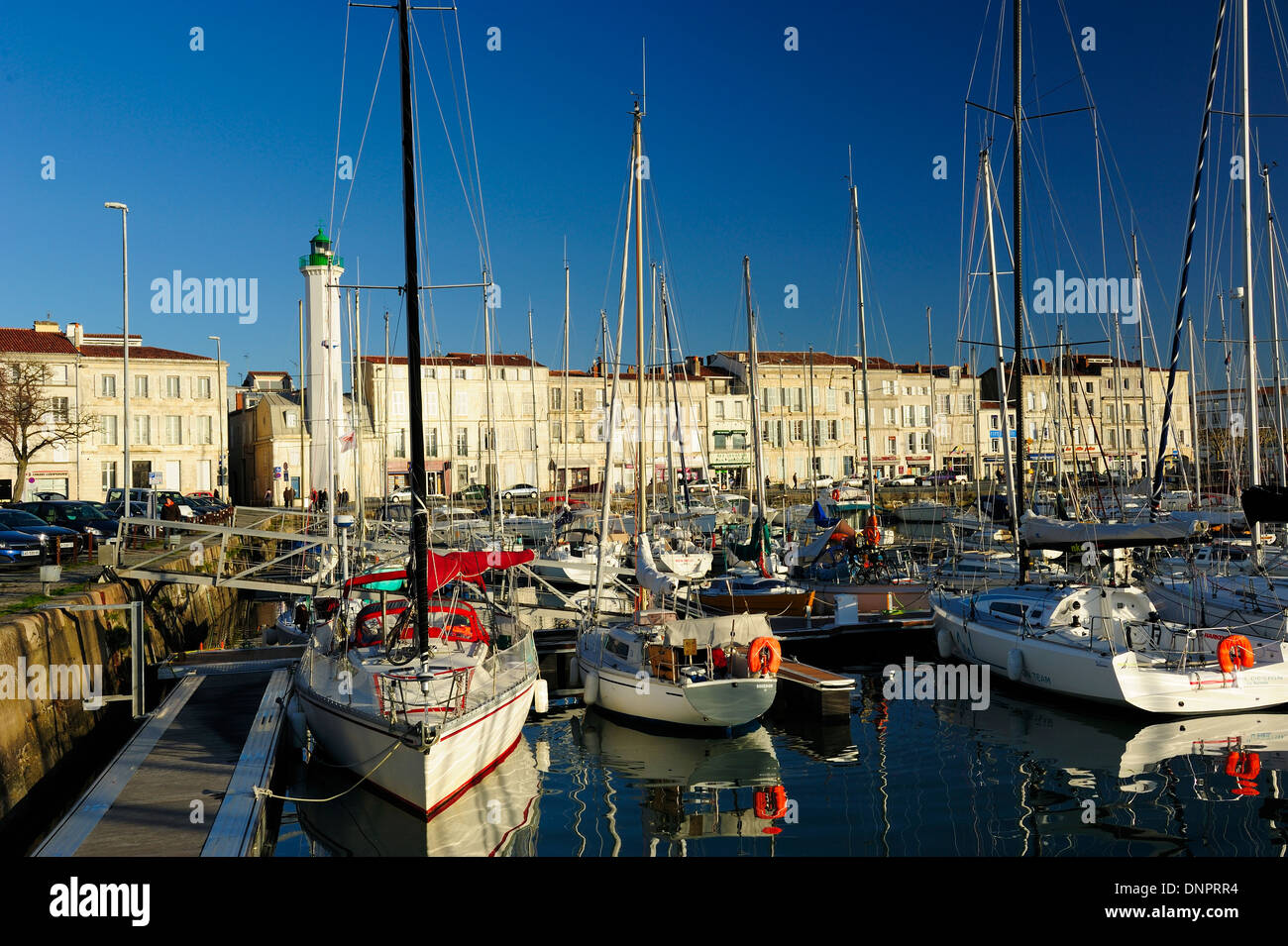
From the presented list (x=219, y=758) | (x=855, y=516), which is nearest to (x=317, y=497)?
(x=219, y=758)

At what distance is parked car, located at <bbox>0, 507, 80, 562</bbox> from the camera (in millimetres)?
25750

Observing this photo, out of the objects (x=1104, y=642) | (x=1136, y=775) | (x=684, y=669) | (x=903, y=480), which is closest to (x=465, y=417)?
(x=903, y=480)

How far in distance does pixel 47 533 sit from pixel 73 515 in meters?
6.22

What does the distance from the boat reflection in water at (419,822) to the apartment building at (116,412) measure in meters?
42.4

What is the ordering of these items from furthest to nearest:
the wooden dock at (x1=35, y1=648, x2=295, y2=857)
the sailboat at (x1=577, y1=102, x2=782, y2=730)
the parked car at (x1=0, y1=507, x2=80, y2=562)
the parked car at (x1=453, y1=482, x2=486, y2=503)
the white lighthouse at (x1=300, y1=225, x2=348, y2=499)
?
1. the parked car at (x1=453, y1=482, x2=486, y2=503)
2. the white lighthouse at (x1=300, y1=225, x2=348, y2=499)
3. the parked car at (x1=0, y1=507, x2=80, y2=562)
4. the sailboat at (x1=577, y1=102, x2=782, y2=730)
5. the wooden dock at (x1=35, y1=648, x2=295, y2=857)

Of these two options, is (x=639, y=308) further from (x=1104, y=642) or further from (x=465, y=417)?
(x=465, y=417)

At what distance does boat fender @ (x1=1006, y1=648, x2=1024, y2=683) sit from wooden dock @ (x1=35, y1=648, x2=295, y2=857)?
13.3 meters

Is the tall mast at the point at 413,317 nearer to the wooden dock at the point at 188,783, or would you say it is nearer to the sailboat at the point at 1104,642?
the wooden dock at the point at 188,783

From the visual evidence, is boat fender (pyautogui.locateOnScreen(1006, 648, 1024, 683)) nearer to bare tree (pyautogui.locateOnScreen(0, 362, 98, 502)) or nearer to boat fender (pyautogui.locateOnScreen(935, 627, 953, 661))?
boat fender (pyautogui.locateOnScreen(935, 627, 953, 661))

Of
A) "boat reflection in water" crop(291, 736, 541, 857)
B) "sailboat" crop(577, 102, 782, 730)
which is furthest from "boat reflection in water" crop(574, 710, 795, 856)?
"boat reflection in water" crop(291, 736, 541, 857)
